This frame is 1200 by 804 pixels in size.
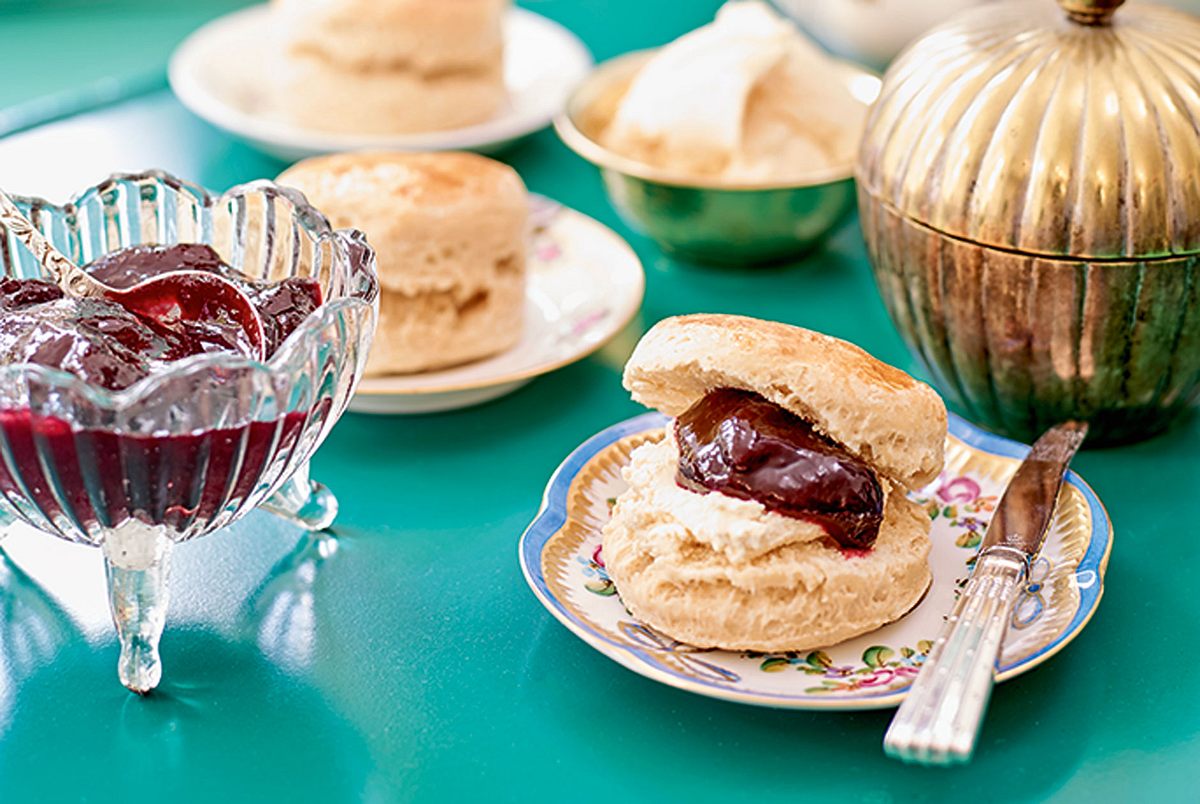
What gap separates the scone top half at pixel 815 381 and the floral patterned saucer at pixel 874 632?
0.12m

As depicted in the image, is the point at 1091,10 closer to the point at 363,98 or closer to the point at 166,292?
the point at 166,292

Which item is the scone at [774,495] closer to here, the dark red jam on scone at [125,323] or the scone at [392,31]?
the dark red jam on scone at [125,323]

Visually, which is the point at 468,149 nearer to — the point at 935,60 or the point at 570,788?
the point at 935,60

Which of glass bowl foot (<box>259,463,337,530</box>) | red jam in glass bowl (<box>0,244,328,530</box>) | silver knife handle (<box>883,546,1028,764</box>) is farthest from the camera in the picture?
glass bowl foot (<box>259,463,337,530</box>)

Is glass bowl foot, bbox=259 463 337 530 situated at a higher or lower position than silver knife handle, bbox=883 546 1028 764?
lower

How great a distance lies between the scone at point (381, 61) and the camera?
1.97 m

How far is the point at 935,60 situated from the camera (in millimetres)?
1352

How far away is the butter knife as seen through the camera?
89cm

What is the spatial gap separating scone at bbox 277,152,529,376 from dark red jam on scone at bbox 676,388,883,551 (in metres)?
0.48

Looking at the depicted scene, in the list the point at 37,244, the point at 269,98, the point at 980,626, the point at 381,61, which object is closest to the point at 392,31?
the point at 381,61

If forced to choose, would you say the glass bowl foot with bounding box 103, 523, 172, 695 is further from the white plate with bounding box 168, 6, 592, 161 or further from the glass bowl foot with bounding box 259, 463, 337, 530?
the white plate with bounding box 168, 6, 592, 161

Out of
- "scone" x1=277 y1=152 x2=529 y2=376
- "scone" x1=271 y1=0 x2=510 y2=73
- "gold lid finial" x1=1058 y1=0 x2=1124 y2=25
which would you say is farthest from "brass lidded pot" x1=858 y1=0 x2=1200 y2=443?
"scone" x1=271 y1=0 x2=510 y2=73

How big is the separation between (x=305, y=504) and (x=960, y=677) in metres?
0.58

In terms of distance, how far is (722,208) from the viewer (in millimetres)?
1684
